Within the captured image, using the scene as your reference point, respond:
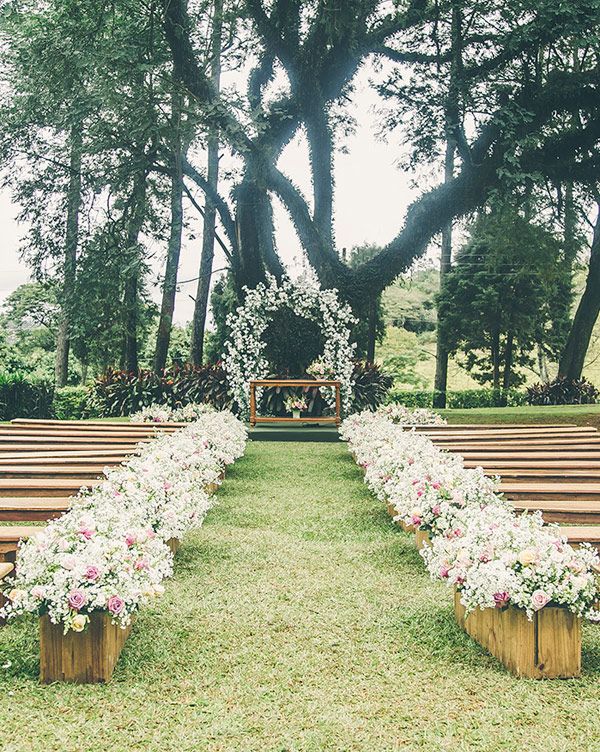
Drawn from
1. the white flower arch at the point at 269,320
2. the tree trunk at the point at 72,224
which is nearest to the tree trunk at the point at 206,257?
the tree trunk at the point at 72,224

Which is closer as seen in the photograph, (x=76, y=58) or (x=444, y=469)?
(x=444, y=469)

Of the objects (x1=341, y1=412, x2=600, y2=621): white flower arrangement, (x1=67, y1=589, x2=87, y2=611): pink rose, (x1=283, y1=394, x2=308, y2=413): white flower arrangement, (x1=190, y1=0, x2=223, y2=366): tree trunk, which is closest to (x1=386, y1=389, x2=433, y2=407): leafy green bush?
(x1=190, y1=0, x2=223, y2=366): tree trunk

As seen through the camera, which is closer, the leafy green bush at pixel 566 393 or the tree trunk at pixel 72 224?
the tree trunk at pixel 72 224

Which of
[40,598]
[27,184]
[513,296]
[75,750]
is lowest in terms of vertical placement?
[75,750]

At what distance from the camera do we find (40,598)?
3.15 metres

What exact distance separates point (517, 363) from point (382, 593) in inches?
951

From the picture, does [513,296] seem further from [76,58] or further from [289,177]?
[76,58]

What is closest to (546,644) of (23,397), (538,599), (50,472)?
(538,599)

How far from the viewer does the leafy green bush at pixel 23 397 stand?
608 inches

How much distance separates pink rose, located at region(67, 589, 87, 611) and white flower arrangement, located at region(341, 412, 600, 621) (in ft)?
5.18

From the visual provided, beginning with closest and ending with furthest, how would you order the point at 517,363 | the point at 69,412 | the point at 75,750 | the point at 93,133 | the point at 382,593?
the point at 75,750 < the point at 382,593 < the point at 93,133 < the point at 69,412 < the point at 517,363

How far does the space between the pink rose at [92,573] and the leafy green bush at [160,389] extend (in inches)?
469

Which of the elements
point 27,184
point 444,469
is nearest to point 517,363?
point 27,184

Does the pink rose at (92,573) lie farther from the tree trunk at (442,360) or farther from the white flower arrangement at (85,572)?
the tree trunk at (442,360)
